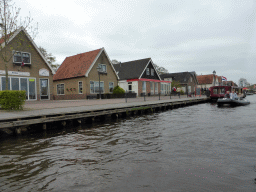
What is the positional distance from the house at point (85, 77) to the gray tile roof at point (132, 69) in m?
4.78

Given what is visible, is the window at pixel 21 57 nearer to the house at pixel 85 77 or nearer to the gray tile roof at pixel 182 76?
Answer: the house at pixel 85 77

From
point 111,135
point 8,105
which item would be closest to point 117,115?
point 111,135

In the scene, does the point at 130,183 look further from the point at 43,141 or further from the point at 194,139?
the point at 43,141

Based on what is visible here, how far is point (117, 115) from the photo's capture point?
1477 centimetres

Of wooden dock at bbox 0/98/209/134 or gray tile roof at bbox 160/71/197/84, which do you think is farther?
gray tile roof at bbox 160/71/197/84

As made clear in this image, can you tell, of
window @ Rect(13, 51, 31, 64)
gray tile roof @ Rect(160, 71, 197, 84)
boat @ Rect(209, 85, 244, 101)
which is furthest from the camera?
gray tile roof @ Rect(160, 71, 197, 84)

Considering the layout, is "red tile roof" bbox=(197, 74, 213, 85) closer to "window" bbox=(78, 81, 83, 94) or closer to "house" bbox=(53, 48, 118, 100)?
"house" bbox=(53, 48, 118, 100)

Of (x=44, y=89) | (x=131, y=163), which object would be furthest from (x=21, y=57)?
(x=131, y=163)

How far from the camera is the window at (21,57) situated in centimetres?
2186

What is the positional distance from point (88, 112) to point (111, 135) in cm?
421

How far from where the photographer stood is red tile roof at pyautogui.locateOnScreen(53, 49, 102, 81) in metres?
30.2

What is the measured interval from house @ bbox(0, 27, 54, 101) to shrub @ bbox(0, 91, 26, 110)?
10045 millimetres

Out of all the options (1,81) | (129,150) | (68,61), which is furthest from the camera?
(68,61)

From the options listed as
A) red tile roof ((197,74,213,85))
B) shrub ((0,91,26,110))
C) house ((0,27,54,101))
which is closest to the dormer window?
house ((0,27,54,101))
